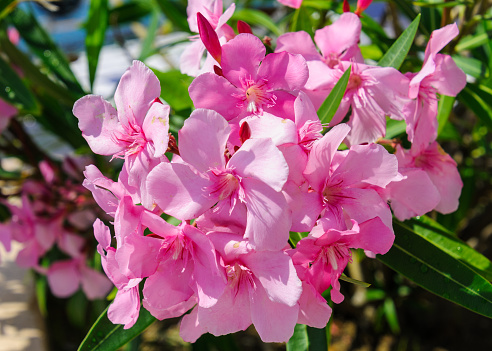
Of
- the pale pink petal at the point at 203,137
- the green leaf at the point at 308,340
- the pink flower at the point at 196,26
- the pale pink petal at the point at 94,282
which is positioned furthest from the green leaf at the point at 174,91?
the pale pink petal at the point at 94,282

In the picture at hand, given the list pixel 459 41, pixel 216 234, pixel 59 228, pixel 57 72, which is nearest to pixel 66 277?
pixel 59 228

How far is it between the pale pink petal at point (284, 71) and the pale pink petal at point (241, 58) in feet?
0.04

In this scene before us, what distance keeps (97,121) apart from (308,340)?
51 centimetres

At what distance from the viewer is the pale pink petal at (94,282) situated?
145cm

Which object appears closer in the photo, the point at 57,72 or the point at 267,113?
the point at 267,113

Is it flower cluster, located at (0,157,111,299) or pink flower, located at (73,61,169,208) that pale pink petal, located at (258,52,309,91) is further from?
flower cluster, located at (0,157,111,299)

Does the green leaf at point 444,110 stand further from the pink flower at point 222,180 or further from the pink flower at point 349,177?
the pink flower at point 222,180

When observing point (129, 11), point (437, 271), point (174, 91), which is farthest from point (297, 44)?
point (129, 11)

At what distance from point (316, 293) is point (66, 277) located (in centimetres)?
108

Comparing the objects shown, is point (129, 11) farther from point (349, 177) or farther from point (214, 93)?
point (349, 177)

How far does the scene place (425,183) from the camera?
0.67 meters

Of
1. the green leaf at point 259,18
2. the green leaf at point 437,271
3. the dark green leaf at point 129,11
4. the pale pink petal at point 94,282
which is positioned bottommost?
the pale pink petal at point 94,282

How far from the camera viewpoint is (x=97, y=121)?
697 mm

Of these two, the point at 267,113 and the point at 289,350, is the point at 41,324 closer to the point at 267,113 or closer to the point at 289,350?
the point at 289,350
